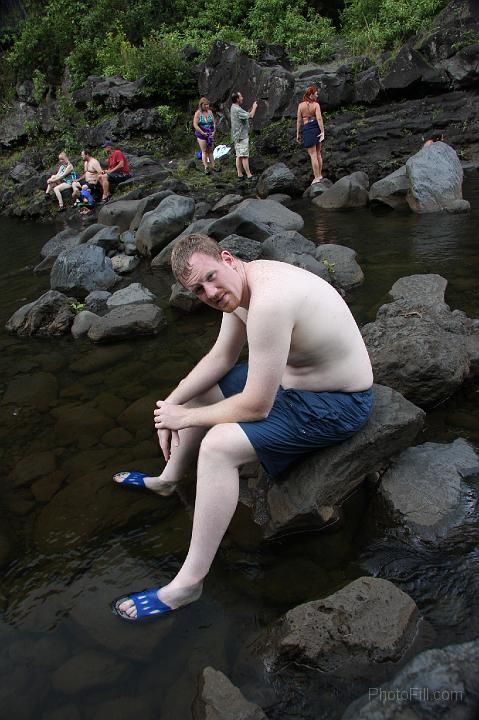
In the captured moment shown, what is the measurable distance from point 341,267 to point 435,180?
155 inches

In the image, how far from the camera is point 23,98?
2548 centimetres

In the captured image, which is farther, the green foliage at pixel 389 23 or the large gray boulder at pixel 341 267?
the green foliage at pixel 389 23

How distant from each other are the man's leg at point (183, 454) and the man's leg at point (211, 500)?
529mm

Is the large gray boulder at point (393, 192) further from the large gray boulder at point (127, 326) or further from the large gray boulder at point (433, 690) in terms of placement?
the large gray boulder at point (433, 690)

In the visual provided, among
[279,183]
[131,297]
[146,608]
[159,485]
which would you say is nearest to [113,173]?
[279,183]

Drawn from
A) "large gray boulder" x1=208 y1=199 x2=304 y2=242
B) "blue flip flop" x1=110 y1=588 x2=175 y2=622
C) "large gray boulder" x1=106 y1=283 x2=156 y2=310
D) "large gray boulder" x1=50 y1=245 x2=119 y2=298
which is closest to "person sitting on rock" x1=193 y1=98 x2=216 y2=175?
"large gray boulder" x1=208 y1=199 x2=304 y2=242

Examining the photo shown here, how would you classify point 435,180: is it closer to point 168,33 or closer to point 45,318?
point 45,318

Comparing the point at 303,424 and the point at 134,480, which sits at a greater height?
the point at 303,424

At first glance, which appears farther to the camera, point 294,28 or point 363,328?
point 294,28

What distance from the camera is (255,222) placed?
7641mm

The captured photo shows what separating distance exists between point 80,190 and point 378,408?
1409 centimetres

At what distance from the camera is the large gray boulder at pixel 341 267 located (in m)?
6.11

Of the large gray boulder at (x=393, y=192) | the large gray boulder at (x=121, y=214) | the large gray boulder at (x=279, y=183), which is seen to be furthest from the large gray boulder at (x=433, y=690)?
the large gray boulder at (x=279, y=183)

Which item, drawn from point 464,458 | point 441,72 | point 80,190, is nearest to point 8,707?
point 464,458
